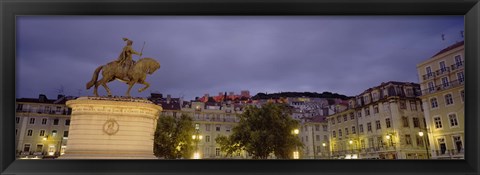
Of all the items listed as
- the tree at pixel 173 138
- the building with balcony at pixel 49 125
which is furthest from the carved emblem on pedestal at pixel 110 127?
the building with balcony at pixel 49 125

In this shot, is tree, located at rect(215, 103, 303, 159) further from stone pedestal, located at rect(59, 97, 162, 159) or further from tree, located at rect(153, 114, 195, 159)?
stone pedestal, located at rect(59, 97, 162, 159)

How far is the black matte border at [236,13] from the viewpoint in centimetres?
402

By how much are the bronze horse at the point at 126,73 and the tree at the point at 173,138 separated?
37.4 ft

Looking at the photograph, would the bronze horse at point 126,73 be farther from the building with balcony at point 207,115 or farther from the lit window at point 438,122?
the building with balcony at point 207,115

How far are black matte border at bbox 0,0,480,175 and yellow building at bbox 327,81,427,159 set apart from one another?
20.6 m

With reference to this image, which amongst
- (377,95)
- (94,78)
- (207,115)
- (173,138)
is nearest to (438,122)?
(377,95)

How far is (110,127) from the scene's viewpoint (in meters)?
7.09

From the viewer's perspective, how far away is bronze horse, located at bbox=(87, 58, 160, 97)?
7.72 metres

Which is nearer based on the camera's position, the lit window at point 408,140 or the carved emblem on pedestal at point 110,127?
the carved emblem on pedestal at point 110,127

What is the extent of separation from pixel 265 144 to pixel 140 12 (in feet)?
51.4

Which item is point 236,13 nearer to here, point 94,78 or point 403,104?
point 94,78

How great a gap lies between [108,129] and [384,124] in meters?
23.1

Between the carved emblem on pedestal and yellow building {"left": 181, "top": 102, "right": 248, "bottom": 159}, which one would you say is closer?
the carved emblem on pedestal

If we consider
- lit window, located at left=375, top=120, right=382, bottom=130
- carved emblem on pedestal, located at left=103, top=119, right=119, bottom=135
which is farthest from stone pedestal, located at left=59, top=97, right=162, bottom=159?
lit window, located at left=375, top=120, right=382, bottom=130
